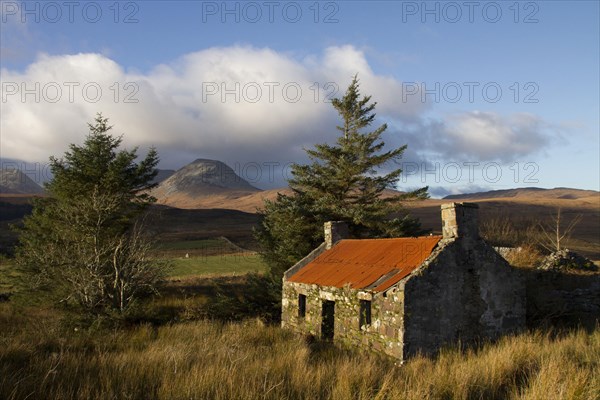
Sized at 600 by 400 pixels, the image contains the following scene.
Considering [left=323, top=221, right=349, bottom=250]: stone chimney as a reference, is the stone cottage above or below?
below

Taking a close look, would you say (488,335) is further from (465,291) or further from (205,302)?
(205,302)

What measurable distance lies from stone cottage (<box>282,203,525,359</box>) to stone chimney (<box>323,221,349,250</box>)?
329cm

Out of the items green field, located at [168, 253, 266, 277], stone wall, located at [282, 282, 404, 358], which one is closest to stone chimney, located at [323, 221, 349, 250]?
stone wall, located at [282, 282, 404, 358]

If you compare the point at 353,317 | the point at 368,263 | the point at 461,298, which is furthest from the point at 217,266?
the point at 461,298

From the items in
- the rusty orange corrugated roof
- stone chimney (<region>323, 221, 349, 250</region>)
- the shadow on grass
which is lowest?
the shadow on grass

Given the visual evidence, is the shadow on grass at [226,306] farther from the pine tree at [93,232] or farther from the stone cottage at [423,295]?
the stone cottage at [423,295]

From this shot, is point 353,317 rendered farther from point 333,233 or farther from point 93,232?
point 93,232

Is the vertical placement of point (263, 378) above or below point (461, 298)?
below

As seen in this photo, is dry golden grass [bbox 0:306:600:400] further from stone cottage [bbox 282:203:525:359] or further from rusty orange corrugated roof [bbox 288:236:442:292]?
rusty orange corrugated roof [bbox 288:236:442:292]

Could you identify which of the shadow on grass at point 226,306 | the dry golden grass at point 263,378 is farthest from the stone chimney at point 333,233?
the dry golden grass at point 263,378

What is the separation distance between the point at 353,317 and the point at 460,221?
4.01 m

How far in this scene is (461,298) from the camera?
39.1 ft

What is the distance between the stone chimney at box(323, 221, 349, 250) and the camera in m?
18.0

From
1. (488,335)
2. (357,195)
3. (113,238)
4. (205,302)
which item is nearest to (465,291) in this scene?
(488,335)
